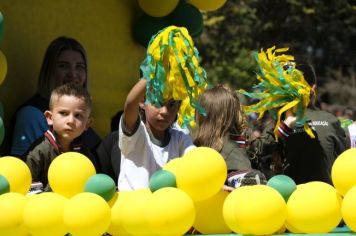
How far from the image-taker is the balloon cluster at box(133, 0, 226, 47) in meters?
5.93

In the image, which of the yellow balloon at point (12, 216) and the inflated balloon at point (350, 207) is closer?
the inflated balloon at point (350, 207)

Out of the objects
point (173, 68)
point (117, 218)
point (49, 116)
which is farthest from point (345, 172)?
point (49, 116)

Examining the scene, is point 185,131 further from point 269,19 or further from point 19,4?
point 269,19

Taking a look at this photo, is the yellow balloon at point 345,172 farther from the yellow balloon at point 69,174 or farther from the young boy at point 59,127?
the young boy at point 59,127

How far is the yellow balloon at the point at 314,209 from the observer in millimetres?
3543

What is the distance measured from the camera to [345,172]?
3.57m

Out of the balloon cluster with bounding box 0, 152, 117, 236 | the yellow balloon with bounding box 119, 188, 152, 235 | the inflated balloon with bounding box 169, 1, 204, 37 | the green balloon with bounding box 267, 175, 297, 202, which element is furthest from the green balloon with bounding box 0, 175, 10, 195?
the inflated balloon with bounding box 169, 1, 204, 37

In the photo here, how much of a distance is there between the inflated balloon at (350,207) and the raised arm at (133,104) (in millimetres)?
1201

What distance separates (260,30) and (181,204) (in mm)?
13620

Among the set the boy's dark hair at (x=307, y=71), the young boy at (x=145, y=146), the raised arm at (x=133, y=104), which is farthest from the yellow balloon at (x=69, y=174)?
the boy's dark hair at (x=307, y=71)

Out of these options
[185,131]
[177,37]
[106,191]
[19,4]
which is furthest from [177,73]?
[19,4]

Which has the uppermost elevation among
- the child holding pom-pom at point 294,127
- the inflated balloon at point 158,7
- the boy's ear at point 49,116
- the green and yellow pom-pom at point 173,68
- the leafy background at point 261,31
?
the green and yellow pom-pom at point 173,68

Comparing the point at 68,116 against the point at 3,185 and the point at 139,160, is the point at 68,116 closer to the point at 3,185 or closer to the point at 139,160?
the point at 139,160

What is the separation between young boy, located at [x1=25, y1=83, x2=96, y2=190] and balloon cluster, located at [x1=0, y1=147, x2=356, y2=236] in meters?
0.66
